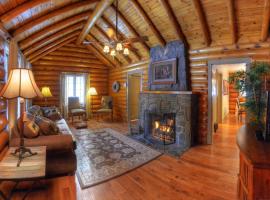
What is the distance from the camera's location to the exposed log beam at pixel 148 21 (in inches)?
165

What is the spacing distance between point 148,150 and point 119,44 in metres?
2.50

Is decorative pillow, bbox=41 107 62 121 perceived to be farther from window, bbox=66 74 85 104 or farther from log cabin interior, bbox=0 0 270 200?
window, bbox=66 74 85 104

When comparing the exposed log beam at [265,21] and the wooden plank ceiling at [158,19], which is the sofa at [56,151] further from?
the exposed log beam at [265,21]

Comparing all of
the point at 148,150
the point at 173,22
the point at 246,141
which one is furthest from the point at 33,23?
the point at 246,141

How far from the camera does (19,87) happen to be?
179 centimetres

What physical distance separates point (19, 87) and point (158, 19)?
375 centimetres

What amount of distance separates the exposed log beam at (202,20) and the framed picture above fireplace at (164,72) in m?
0.94

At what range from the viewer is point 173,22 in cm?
402

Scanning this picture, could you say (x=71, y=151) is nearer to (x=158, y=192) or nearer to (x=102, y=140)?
(x=158, y=192)

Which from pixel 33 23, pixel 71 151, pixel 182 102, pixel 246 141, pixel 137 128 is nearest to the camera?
pixel 246 141

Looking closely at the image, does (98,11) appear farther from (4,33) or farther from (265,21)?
(265,21)

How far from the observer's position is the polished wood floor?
2194 millimetres

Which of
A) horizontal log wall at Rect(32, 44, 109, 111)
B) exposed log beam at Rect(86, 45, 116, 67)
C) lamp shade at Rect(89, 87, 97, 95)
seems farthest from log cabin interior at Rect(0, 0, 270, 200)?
lamp shade at Rect(89, 87, 97, 95)

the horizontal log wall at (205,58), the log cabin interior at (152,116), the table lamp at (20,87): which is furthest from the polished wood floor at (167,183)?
the horizontal log wall at (205,58)
